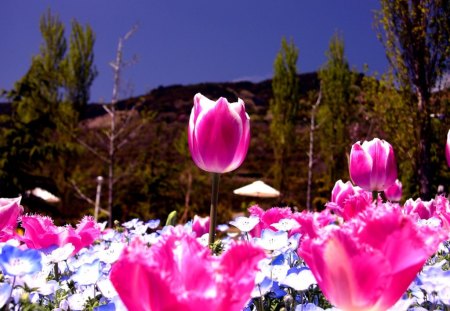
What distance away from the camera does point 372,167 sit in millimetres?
2107

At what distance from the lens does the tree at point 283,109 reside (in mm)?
23078

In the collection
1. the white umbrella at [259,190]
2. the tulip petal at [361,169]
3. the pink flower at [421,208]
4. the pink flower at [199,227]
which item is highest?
the tulip petal at [361,169]

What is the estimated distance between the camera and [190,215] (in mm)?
20109

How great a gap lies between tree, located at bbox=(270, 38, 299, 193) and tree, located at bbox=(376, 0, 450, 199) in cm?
1163

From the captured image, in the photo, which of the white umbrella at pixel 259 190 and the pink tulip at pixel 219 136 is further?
the white umbrella at pixel 259 190

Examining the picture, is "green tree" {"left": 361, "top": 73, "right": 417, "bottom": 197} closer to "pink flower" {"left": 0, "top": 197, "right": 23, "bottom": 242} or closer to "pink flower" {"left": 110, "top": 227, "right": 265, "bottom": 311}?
"pink flower" {"left": 0, "top": 197, "right": 23, "bottom": 242}

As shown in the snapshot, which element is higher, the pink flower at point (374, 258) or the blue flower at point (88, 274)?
the pink flower at point (374, 258)

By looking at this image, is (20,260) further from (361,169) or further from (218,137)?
(361,169)

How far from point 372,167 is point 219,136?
100 cm

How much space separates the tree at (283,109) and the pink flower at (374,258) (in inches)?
874

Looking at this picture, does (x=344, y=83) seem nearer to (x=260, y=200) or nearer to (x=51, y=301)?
(x=260, y=200)

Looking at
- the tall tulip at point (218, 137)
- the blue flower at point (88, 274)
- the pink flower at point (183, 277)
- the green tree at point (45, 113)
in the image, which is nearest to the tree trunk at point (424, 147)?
the green tree at point (45, 113)

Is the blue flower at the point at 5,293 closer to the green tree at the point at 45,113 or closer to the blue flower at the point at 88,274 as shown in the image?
the blue flower at the point at 88,274

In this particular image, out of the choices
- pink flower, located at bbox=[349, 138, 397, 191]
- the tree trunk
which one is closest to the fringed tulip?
pink flower, located at bbox=[349, 138, 397, 191]
